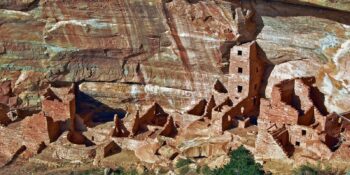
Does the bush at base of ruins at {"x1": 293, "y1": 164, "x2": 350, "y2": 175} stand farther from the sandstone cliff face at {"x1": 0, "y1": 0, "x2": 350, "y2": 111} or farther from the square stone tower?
the square stone tower

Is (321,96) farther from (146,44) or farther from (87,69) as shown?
(87,69)

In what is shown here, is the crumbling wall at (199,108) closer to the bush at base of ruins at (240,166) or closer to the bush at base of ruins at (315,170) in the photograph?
the bush at base of ruins at (240,166)

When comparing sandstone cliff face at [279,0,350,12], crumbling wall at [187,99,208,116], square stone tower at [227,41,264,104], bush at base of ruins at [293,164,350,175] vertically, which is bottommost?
crumbling wall at [187,99,208,116]

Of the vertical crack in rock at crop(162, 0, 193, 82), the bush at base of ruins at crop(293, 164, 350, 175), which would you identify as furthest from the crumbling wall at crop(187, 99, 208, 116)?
the bush at base of ruins at crop(293, 164, 350, 175)

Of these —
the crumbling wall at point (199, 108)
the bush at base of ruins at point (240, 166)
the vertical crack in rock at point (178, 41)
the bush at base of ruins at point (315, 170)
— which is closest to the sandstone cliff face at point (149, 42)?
the vertical crack in rock at point (178, 41)

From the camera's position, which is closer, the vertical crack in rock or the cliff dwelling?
the cliff dwelling

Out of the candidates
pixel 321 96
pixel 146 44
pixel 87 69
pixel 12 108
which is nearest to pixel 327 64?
pixel 321 96

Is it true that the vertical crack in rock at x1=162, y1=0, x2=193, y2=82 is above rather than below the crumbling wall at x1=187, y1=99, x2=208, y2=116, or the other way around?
above
